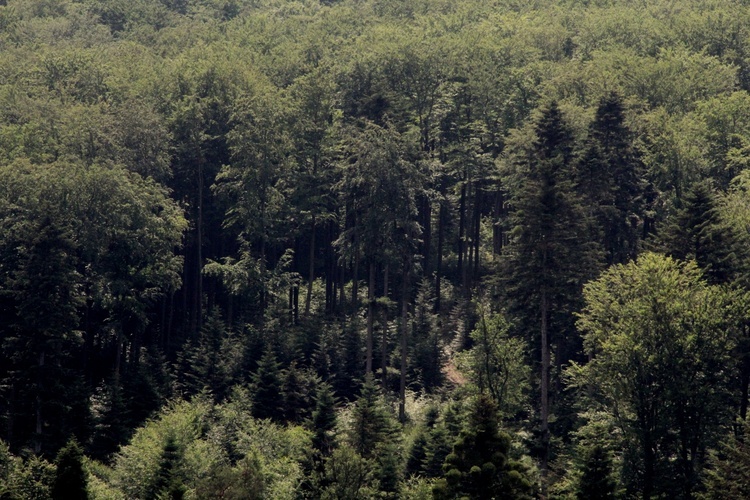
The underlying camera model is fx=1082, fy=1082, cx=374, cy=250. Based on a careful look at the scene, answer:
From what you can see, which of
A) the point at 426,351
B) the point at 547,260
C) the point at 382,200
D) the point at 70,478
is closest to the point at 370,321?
the point at 426,351

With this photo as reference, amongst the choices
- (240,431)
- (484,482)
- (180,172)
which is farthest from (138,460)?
(180,172)

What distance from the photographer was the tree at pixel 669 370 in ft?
155

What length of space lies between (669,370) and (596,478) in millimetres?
9899

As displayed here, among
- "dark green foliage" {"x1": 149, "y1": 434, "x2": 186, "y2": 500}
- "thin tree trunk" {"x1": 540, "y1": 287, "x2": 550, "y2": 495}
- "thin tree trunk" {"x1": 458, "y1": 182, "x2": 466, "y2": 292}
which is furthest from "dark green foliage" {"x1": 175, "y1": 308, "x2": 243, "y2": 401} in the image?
"thin tree trunk" {"x1": 458, "y1": 182, "x2": 466, "y2": 292}

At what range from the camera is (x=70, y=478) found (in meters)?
40.2

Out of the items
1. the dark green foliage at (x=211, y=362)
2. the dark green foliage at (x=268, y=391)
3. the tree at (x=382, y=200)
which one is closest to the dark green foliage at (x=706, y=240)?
the tree at (x=382, y=200)

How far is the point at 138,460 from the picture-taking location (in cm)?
4784

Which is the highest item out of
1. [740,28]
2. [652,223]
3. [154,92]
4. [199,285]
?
[740,28]

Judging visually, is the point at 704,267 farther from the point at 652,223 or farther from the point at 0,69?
the point at 0,69

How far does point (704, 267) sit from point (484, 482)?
717 inches

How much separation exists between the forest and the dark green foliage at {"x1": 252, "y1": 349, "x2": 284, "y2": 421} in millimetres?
131

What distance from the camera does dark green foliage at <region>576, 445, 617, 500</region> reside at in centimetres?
3934

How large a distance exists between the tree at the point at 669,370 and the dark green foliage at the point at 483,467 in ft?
30.4

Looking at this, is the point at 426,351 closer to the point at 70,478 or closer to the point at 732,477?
the point at 732,477
